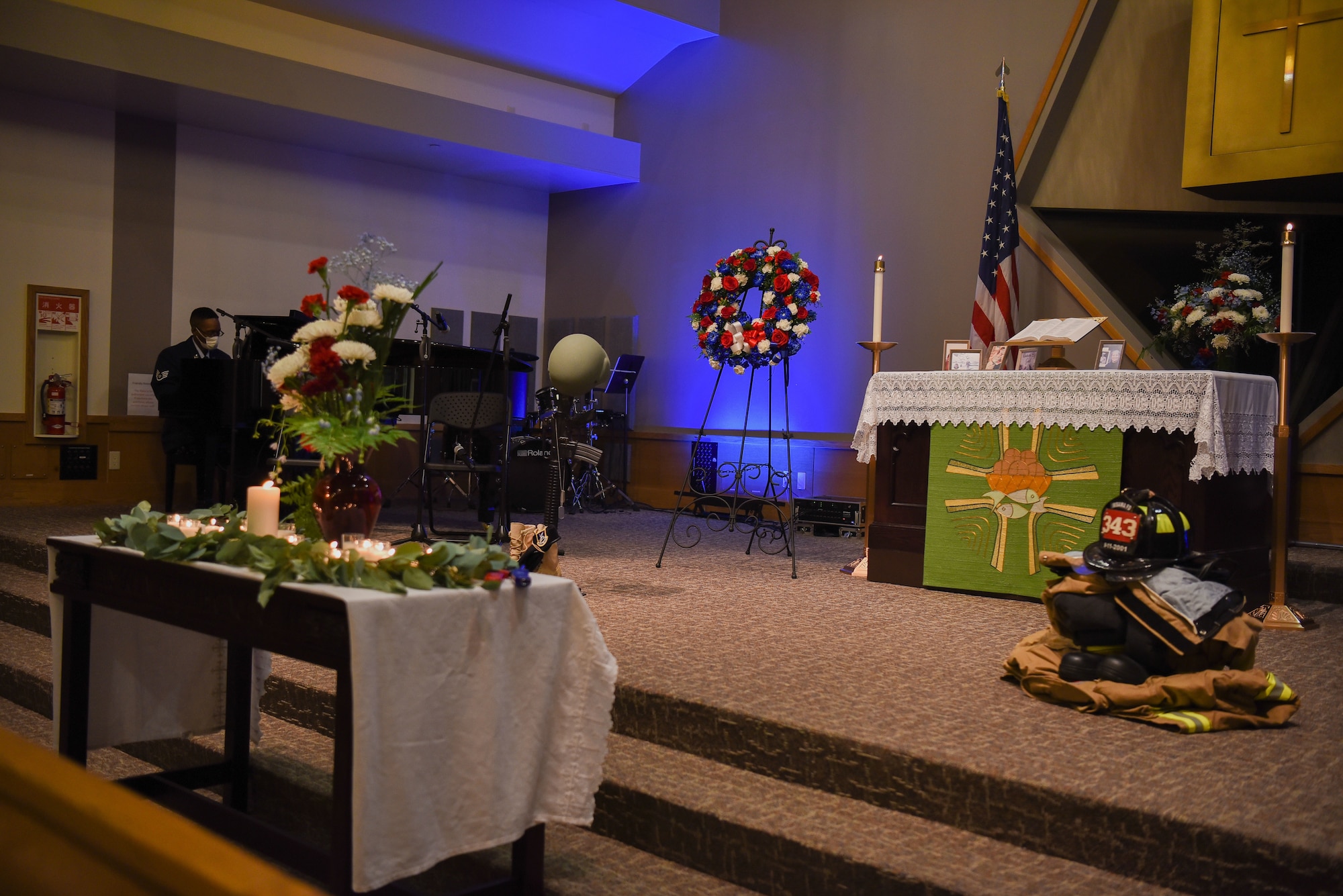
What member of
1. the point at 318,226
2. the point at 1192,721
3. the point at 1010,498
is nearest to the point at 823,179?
the point at 318,226

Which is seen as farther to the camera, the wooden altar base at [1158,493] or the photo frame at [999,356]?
the photo frame at [999,356]

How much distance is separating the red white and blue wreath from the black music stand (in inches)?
145

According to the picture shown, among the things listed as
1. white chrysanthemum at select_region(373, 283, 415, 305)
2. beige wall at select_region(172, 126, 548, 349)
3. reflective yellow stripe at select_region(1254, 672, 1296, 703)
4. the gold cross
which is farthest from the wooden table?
beige wall at select_region(172, 126, 548, 349)

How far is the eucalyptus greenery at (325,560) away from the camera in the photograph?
209 centimetres

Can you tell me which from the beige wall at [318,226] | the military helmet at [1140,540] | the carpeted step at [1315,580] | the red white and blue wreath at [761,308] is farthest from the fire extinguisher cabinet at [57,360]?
the carpeted step at [1315,580]

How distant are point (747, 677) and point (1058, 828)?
1110mm

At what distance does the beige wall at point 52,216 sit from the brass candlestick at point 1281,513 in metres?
7.53

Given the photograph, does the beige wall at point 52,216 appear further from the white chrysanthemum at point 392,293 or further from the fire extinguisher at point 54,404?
the white chrysanthemum at point 392,293

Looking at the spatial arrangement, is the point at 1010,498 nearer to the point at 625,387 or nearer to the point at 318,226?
the point at 625,387

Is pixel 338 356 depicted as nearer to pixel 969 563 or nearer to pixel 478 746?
pixel 478 746

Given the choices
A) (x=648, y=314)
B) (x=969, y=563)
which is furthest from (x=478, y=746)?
(x=648, y=314)

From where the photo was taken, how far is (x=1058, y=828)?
7.79 ft

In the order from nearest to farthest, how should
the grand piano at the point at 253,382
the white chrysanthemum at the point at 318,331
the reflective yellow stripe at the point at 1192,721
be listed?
the white chrysanthemum at the point at 318,331
the reflective yellow stripe at the point at 1192,721
the grand piano at the point at 253,382

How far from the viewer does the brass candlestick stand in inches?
179
